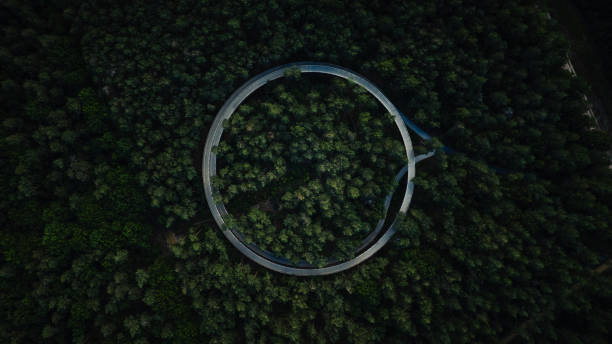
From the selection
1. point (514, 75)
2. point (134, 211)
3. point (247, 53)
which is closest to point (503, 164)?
point (514, 75)

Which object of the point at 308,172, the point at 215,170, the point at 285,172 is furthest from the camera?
the point at 308,172

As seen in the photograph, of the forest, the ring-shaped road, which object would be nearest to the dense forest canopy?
the forest

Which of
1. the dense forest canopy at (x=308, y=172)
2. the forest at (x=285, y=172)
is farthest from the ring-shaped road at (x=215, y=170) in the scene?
the forest at (x=285, y=172)

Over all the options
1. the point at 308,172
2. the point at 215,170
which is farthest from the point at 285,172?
the point at 215,170

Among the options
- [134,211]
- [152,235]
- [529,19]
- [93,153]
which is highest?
[529,19]

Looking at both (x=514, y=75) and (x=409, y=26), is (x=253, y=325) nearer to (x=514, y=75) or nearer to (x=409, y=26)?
(x=409, y=26)

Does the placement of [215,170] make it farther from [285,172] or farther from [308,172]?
[308,172]

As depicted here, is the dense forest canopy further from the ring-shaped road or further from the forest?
the ring-shaped road
